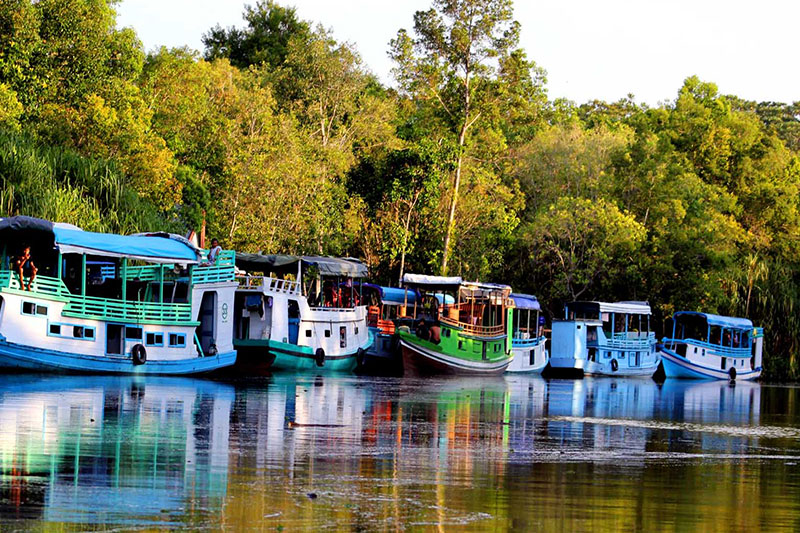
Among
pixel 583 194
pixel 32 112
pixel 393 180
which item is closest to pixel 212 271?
pixel 32 112

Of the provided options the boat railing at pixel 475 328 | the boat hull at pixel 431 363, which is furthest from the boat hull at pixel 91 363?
the boat railing at pixel 475 328

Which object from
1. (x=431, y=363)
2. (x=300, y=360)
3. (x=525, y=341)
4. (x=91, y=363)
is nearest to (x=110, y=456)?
(x=91, y=363)

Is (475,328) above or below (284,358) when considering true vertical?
above

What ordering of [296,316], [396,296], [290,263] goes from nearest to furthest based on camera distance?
[296,316]
[290,263]
[396,296]

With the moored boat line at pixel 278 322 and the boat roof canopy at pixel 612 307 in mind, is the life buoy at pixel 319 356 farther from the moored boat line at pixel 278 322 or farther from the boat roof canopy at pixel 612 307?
the boat roof canopy at pixel 612 307

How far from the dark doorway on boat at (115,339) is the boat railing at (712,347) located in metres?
30.2

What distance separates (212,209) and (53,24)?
936 centimetres

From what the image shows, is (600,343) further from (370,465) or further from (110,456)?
(110,456)

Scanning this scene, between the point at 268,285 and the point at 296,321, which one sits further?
the point at 296,321

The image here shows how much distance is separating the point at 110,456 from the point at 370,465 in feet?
9.41

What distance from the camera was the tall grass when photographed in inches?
1471

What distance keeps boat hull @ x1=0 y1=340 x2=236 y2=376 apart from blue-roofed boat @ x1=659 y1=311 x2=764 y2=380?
1055 inches

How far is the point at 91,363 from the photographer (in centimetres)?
3083

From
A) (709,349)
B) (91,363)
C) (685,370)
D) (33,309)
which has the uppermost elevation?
(33,309)
